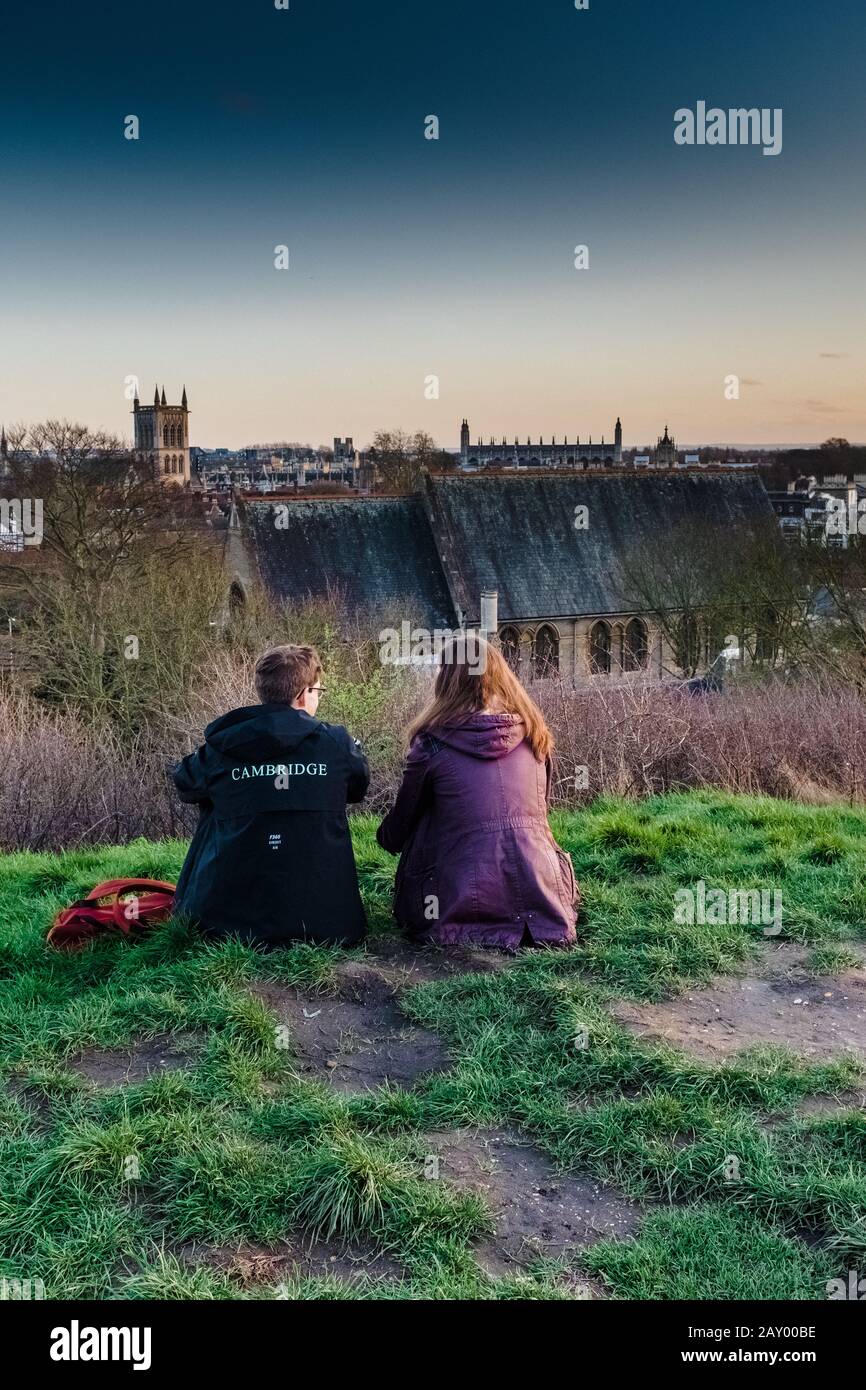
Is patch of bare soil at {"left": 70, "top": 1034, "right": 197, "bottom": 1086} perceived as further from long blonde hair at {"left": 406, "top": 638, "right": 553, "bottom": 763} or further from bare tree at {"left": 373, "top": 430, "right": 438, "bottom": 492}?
bare tree at {"left": 373, "top": 430, "right": 438, "bottom": 492}

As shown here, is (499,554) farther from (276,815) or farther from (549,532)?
(276,815)

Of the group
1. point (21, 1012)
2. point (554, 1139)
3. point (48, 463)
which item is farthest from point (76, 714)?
point (554, 1139)

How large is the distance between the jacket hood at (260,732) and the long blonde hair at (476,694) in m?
0.59

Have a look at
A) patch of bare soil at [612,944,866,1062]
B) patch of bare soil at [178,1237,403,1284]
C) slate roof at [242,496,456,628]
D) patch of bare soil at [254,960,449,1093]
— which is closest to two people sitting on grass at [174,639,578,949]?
patch of bare soil at [254,960,449,1093]

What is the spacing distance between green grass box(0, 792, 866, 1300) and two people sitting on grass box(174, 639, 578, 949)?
0.22 meters

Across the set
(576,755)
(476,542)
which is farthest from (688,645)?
(576,755)

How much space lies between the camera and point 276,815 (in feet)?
18.3

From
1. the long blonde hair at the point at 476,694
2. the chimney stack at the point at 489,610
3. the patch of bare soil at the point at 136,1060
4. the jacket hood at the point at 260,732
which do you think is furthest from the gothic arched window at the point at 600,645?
the patch of bare soil at the point at 136,1060

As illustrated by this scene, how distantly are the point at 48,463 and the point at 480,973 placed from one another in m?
25.2

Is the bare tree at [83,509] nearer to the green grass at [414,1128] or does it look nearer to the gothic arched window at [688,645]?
the gothic arched window at [688,645]

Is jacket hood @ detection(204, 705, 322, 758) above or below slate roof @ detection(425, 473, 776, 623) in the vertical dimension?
below

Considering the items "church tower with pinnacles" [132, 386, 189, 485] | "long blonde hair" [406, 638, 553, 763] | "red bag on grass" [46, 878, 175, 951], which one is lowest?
"red bag on grass" [46, 878, 175, 951]

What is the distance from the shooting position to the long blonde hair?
5.93m

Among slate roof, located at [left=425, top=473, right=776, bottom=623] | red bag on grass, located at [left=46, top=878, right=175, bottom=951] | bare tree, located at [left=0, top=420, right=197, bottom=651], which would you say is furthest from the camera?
slate roof, located at [left=425, top=473, right=776, bottom=623]
